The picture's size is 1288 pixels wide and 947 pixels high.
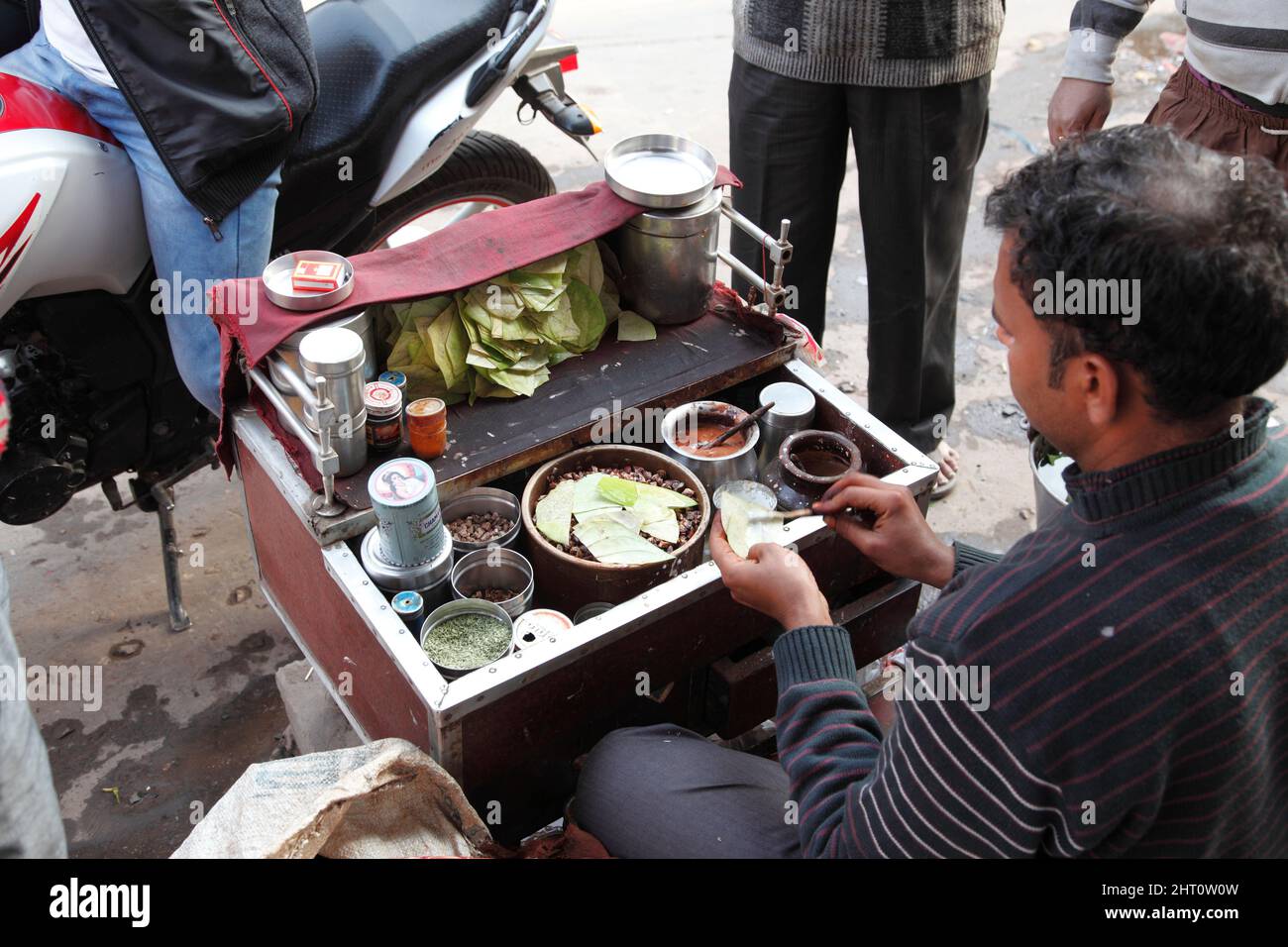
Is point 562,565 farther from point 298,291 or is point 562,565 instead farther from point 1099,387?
point 1099,387

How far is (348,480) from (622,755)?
726mm

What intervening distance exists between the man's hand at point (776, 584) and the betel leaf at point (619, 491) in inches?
10.9

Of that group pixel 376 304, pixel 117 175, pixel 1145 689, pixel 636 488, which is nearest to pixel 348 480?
pixel 376 304

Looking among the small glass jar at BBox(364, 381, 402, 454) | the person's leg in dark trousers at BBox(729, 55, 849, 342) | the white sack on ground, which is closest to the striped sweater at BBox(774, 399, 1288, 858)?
the white sack on ground

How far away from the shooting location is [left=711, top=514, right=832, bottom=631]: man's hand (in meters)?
1.75

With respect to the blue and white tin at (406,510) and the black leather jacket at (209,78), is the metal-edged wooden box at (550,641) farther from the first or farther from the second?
the black leather jacket at (209,78)

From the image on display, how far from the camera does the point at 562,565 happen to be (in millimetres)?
2021

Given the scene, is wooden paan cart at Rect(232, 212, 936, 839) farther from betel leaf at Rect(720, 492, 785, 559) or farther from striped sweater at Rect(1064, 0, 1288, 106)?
striped sweater at Rect(1064, 0, 1288, 106)

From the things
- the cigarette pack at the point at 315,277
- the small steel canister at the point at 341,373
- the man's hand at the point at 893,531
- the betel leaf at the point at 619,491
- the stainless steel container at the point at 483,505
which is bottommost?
the stainless steel container at the point at 483,505

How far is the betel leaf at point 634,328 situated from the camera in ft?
8.05

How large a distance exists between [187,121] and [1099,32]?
7.03 feet

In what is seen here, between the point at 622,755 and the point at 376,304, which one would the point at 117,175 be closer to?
the point at 376,304

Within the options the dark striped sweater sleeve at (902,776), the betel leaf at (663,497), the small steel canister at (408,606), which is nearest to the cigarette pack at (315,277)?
the small steel canister at (408,606)
